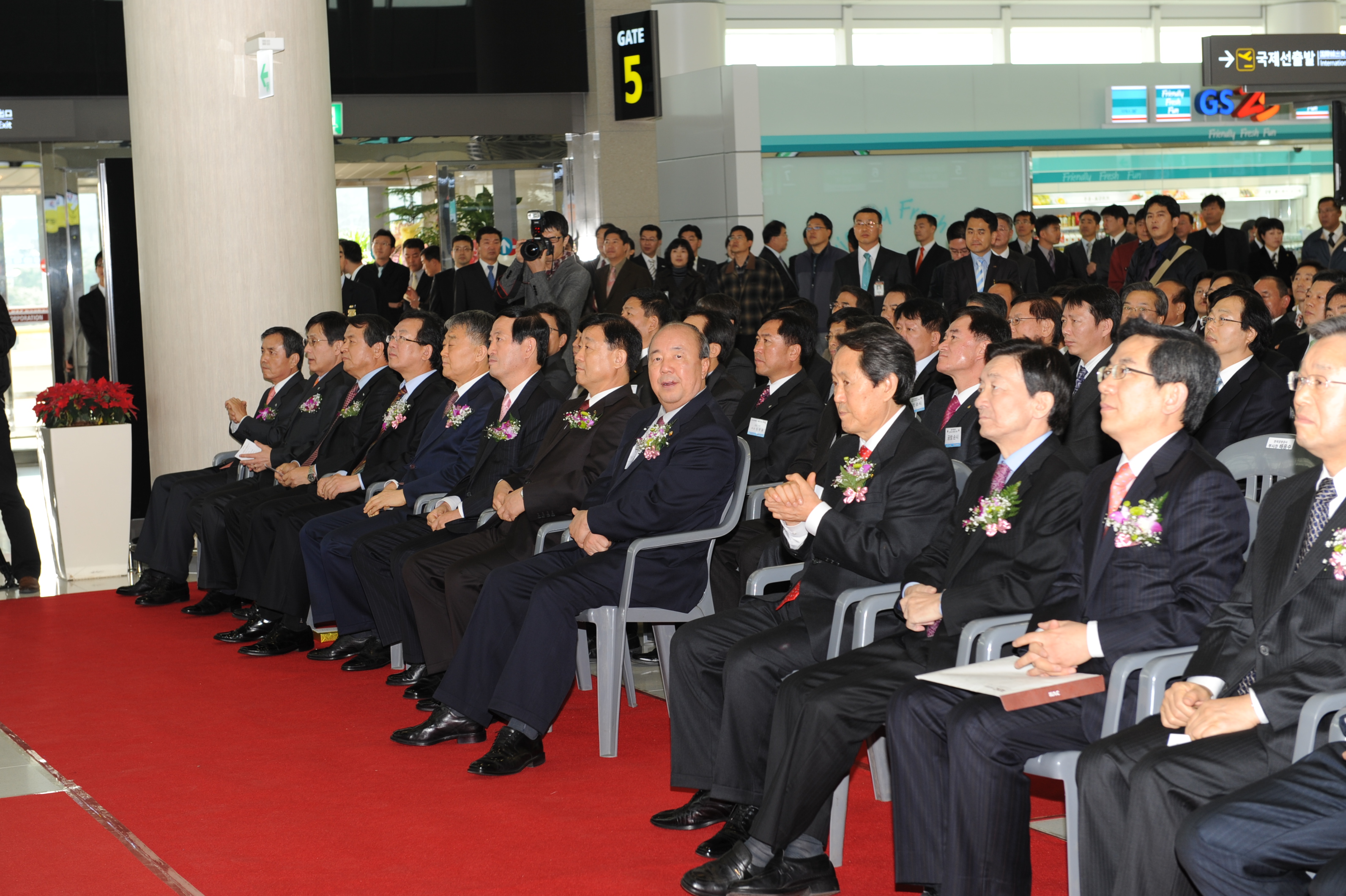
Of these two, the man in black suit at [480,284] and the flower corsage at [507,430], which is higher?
the man in black suit at [480,284]

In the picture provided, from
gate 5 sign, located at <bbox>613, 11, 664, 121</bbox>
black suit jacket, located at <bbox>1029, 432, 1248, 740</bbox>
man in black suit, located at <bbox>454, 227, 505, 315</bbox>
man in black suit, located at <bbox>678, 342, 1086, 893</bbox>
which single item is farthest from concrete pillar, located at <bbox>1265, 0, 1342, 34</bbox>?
black suit jacket, located at <bbox>1029, 432, 1248, 740</bbox>

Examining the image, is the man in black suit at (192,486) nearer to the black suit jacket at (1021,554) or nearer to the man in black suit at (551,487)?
the man in black suit at (551,487)

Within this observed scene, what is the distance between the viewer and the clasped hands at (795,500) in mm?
3543

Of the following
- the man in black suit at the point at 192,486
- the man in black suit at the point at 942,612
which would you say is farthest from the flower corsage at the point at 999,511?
the man in black suit at the point at 192,486

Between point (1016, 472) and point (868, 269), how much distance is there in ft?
22.4

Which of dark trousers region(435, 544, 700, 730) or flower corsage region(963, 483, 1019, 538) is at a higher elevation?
flower corsage region(963, 483, 1019, 538)

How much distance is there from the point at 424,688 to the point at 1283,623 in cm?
319

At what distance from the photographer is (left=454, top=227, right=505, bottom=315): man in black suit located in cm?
1053

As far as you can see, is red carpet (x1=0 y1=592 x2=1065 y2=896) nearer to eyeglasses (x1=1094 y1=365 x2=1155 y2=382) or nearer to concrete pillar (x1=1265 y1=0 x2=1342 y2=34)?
eyeglasses (x1=1094 y1=365 x2=1155 y2=382)

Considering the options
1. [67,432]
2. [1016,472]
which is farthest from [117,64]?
[1016,472]

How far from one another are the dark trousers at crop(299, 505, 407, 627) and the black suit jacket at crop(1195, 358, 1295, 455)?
10.3 feet

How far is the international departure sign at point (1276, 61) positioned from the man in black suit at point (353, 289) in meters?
6.69

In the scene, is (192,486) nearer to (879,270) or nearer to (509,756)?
(509,756)

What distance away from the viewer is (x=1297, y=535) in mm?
2707
